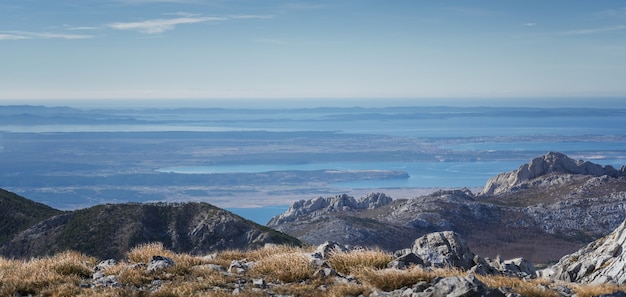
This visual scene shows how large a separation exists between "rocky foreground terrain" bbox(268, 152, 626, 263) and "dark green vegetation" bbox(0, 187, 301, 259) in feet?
69.6

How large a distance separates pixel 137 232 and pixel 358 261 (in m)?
48.3

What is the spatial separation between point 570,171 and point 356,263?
120 metres

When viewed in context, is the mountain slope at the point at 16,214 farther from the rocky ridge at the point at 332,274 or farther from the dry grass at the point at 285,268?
the dry grass at the point at 285,268

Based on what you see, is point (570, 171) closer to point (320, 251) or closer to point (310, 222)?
point (310, 222)

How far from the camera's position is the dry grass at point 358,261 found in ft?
46.0

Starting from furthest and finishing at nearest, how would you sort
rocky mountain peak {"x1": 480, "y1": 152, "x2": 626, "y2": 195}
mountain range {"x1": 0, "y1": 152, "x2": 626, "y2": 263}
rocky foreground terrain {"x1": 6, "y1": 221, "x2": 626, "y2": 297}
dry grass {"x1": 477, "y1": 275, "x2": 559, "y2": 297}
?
rocky mountain peak {"x1": 480, "y1": 152, "x2": 626, "y2": 195}
mountain range {"x1": 0, "y1": 152, "x2": 626, "y2": 263}
rocky foreground terrain {"x1": 6, "y1": 221, "x2": 626, "y2": 297}
dry grass {"x1": 477, "y1": 275, "x2": 559, "y2": 297}

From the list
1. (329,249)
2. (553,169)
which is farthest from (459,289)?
(553,169)

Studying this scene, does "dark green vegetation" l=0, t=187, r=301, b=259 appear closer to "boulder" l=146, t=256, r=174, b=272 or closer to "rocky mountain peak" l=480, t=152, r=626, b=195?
"boulder" l=146, t=256, r=174, b=272

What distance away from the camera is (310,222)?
103625 millimetres

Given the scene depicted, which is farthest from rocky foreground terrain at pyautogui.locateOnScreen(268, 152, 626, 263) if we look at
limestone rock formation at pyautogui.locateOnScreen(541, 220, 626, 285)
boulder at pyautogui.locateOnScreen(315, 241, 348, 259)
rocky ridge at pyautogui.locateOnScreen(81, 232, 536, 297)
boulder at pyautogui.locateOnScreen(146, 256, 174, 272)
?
boulder at pyautogui.locateOnScreen(146, 256, 174, 272)

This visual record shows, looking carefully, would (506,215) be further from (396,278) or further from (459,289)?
(459,289)

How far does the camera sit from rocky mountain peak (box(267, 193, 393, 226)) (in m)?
118

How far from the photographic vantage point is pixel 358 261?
14.2 meters

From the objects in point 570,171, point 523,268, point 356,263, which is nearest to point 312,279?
point 356,263
